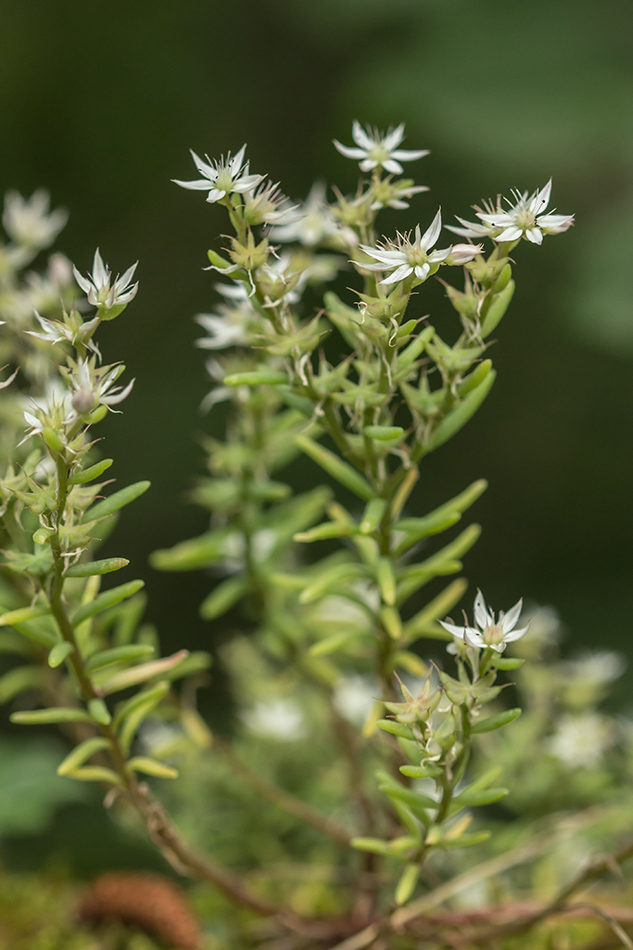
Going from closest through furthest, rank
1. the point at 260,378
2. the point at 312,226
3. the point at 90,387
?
the point at 90,387
the point at 260,378
the point at 312,226

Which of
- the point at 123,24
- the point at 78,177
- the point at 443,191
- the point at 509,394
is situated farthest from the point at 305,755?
the point at 123,24

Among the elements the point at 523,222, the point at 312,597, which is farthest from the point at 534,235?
the point at 312,597

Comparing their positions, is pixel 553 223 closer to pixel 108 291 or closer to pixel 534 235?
pixel 534 235

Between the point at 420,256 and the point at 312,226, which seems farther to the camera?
the point at 312,226

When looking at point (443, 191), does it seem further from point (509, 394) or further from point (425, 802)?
point (425, 802)

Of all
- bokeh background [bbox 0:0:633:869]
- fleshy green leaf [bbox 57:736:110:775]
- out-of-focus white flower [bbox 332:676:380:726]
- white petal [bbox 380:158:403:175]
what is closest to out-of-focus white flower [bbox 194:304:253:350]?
white petal [bbox 380:158:403:175]

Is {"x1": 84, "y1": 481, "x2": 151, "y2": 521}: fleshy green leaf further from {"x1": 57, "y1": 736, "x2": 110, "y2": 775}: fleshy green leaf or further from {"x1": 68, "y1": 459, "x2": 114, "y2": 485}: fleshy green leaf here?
{"x1": 57, "y1": 736, "x2": 110, "y2": 775}: fleshy green leaf

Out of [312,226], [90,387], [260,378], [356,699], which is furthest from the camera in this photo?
[356,699]
